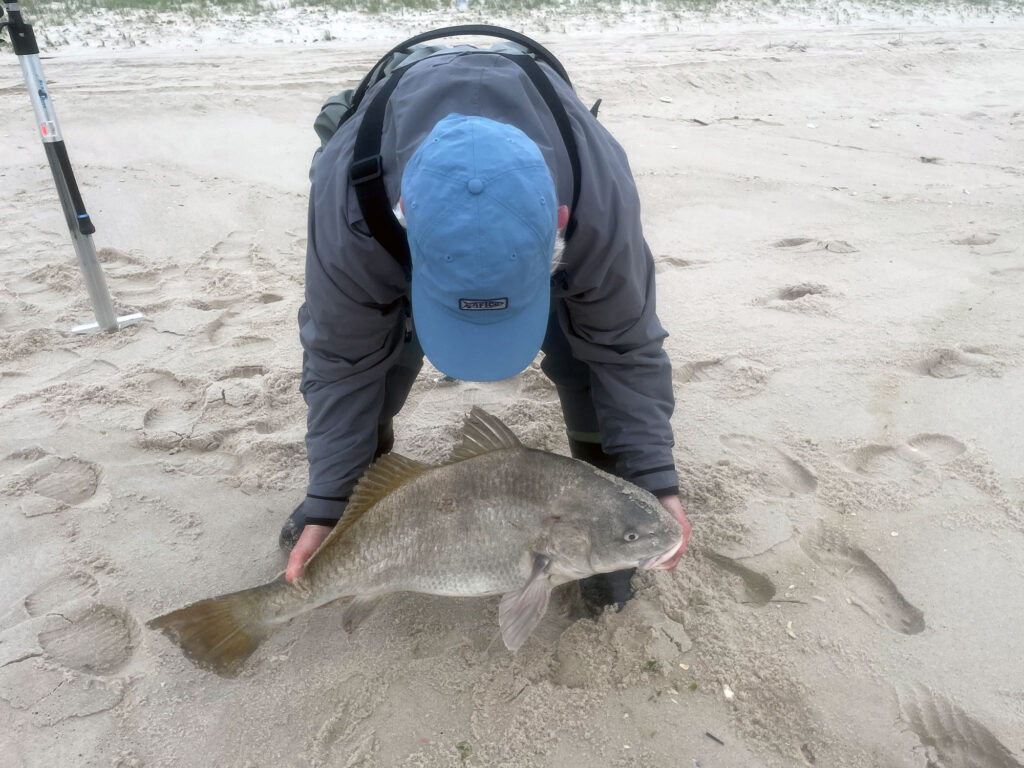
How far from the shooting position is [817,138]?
6.67 m

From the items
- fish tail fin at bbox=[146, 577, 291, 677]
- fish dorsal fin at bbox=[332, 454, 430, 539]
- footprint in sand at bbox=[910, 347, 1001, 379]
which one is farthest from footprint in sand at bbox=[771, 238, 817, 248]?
fish tail fin at bbox=[146, 577, 291, 677]

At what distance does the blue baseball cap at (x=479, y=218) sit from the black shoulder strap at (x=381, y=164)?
148 millimetres

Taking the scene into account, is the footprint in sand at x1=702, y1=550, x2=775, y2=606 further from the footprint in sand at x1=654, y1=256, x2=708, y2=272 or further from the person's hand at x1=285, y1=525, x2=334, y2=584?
the footprint in sand at x1=654, y1=256, x2=708, y2=272

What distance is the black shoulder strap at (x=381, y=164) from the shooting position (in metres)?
1.67

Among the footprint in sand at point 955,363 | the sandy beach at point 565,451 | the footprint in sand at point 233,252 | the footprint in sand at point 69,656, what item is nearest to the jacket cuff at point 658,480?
the sandy beach at point 565,451

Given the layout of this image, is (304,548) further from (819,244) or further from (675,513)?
(819,244)

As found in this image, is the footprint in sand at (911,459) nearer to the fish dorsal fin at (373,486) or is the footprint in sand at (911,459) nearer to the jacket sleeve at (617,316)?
the jacket sleeve at (617,316)

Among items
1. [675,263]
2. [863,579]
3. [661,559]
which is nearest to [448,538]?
[661,559]

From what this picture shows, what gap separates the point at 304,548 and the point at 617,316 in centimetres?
105

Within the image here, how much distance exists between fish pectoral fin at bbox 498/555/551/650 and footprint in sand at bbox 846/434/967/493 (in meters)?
1.41

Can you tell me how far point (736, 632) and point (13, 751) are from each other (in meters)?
1.89

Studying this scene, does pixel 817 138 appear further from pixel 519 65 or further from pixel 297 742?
pixel 297 742

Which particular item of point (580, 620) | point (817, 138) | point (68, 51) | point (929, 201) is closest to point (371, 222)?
point (580, 620)

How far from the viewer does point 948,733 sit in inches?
74.9
